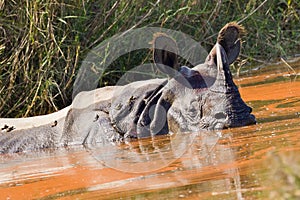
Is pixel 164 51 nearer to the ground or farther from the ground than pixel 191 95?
farther from the ground

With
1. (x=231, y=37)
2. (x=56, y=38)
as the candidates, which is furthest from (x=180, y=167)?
(x=56, y=38)

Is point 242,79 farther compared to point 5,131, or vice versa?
point 242,79

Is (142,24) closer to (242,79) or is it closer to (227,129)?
(242,79)

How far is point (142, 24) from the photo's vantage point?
31.5 ft

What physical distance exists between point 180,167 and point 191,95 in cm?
176

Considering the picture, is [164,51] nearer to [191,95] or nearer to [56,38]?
[191,95]

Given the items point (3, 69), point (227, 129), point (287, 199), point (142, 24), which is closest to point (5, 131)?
point (3, 69)

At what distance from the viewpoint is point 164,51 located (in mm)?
6668

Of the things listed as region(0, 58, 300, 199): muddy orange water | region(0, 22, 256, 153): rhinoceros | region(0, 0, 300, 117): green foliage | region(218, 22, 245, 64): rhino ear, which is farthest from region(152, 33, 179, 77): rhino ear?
region(0, 0, 300, 117): green foliage

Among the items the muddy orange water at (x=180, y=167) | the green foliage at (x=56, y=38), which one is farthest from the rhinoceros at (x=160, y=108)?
the green foliage at (x=56, y=38)

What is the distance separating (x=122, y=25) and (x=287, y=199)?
678 cm

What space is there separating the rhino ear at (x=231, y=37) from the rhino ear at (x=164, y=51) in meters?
0.42

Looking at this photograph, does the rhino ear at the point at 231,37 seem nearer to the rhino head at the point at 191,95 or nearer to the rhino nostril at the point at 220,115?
the rhino head at the point at 191,95

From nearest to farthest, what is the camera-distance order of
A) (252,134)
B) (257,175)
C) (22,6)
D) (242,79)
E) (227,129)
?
(257,175)
(252,134)
(227,129)
(22,6)
(242,79)
